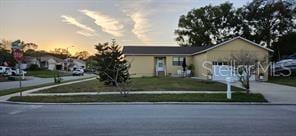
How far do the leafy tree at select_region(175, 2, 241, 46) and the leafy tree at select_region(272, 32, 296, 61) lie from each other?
7.86 metres

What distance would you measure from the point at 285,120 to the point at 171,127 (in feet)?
13.1

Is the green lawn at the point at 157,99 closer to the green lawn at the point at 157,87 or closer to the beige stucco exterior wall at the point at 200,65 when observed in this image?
the green lawn at the point at 157,87

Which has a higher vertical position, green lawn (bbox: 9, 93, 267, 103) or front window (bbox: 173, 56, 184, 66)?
front window (bbox: 173, 56, 184, 66)

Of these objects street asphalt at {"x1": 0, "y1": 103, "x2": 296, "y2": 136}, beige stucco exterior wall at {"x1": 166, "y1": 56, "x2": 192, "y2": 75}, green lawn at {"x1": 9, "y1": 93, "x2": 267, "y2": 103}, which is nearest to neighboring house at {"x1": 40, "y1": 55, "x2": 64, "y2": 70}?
beige stucco exterior wall at {"x1": 166, "y1": 56, "x2": 192, "y2": 75}

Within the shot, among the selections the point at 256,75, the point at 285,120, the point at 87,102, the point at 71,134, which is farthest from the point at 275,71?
the point at 71,134

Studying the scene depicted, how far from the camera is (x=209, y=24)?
6631 centimetres

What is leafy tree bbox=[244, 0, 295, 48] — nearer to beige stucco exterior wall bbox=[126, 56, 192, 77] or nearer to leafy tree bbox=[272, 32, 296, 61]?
leafy tree bbox=[272, 32, 296, 61]

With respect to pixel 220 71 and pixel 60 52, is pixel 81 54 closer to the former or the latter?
pixel 60 52

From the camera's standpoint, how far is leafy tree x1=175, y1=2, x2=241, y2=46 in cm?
6511

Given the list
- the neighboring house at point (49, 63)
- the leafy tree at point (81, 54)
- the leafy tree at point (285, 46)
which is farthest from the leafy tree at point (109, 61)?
the leafy tree at point (81, 54)

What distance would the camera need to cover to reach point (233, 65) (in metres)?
40.8

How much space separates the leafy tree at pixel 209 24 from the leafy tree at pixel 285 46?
25.8 feet

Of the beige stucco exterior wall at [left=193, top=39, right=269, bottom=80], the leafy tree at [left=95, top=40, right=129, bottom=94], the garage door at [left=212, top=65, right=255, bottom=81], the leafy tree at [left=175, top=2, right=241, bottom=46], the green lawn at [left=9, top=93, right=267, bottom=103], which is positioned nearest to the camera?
the green lawn at [left=9, top=93, right=267, bottom=103]

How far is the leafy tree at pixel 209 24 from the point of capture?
65106 millimetres
